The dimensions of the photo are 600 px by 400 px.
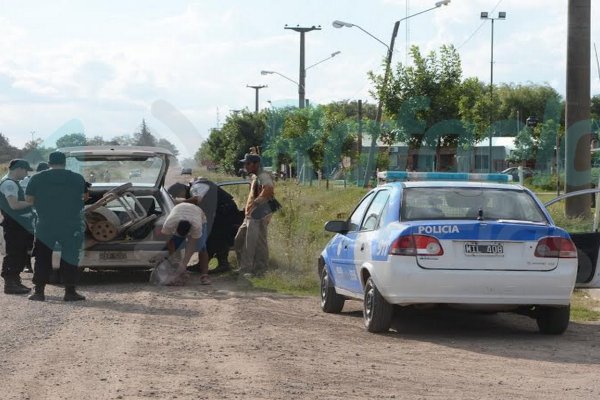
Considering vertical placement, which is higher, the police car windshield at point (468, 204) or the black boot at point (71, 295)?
the police car windshield at point (468, 204)

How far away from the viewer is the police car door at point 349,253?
10.9 meters

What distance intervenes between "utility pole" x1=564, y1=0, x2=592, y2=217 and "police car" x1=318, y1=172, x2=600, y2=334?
7522 millimetres

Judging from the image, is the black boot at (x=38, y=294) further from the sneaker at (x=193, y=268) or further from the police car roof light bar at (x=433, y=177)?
the police car roof light bar at (x=433, y=177)

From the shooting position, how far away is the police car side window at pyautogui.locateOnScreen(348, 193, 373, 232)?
1130 cm

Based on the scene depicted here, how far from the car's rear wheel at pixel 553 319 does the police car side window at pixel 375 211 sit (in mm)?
1765

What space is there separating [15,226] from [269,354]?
244 inches

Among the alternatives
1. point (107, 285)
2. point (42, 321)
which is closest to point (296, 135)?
point (107, 285)

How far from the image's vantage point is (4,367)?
787 centimetres

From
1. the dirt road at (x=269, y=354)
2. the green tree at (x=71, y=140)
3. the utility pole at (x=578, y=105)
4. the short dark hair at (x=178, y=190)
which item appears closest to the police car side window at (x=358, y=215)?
the dirt road at (x=269, y=354)

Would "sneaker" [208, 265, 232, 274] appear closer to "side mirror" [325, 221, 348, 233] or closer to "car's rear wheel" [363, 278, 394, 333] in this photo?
"side mirror" [325, 221, 348, 233]

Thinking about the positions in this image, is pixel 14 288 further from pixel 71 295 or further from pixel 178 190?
pixel 178 190

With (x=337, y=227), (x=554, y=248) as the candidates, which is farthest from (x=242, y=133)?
(x=554, y=248)

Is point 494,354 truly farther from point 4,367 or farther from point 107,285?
point 107,285

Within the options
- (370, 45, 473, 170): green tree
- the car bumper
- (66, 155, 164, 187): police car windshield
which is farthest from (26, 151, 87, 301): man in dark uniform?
(370, 45, 473, 170): green tree
